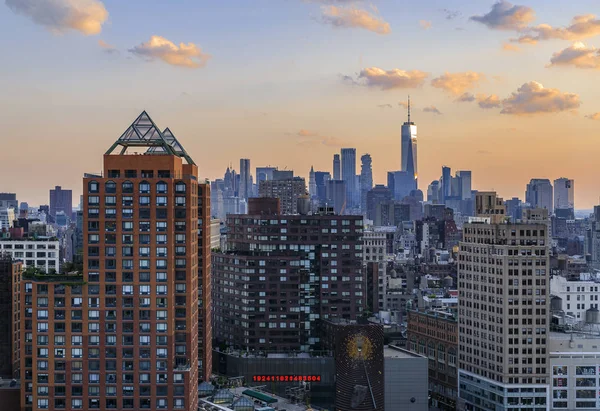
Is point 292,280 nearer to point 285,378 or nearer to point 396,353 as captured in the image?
point 285,378

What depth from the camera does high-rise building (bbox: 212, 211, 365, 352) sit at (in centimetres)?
16938

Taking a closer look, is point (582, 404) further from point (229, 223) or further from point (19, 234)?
point (19, 234)

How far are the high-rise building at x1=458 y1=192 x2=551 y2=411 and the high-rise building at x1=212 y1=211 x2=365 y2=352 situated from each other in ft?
94.8

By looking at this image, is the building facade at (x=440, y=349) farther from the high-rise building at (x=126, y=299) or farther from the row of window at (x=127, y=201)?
the row of window at (x=127, y=201)

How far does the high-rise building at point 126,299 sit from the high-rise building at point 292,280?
2730 inches

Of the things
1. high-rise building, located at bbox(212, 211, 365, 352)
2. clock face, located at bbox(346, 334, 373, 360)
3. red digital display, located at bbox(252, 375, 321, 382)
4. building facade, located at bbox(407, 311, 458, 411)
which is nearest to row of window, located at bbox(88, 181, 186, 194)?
clock face, located at bbox(346, 334, 373, 360)

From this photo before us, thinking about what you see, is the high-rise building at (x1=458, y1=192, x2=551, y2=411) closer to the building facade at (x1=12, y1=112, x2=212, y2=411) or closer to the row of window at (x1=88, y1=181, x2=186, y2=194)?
the building facade at (x1=12, y1=112, x2=212, y2=411)

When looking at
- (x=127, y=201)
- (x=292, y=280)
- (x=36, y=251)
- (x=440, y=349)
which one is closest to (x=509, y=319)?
(x=440, y=349)

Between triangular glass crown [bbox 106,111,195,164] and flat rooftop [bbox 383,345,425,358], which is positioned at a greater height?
triangular glass crown [bbox 106,111,195,164]

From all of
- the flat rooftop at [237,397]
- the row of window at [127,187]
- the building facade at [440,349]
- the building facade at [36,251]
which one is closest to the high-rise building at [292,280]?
the building facade at [440,349]

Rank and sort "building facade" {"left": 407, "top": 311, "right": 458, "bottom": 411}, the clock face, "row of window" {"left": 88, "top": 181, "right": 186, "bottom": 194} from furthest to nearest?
1. "building facade" {"left": 407, "top": 311, "right": 458, "bottom": 411}
2. the clock face
3. "row of window" {"left": 88, "top": 181, "right": 186, "bottom": 194}

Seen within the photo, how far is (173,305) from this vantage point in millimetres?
100500

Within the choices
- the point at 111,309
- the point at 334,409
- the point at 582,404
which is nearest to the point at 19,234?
the point at 334,409

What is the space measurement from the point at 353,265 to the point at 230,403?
194 ft
